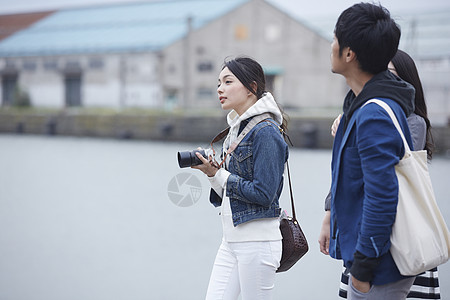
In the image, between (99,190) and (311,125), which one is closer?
(99,190)

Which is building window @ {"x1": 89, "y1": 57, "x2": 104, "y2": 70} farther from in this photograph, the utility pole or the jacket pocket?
the jacket pocket

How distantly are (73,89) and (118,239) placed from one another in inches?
1197

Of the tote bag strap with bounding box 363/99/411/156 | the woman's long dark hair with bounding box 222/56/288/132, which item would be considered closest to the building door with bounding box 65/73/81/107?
the woman's long dark hair with bounding box 222/56/288/132

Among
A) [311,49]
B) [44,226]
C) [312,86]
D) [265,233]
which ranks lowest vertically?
[44,226]

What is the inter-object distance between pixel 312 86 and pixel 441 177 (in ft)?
66.2

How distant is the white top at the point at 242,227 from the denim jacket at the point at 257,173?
22 mm

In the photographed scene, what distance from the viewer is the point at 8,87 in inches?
1487

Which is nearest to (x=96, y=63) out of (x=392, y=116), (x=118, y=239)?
(x=118, y=239)

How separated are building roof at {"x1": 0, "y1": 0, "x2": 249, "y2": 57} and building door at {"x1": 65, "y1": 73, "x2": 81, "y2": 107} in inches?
62.4

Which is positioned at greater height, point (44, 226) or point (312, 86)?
point (312, 86)

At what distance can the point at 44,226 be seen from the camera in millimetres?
6754

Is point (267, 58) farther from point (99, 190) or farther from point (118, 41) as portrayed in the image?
point (99, 190)

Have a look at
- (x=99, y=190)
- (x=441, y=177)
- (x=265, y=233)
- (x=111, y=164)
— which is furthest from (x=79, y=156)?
(x=265, y=233)

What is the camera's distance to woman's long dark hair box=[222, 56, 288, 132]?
2271 millimetres
